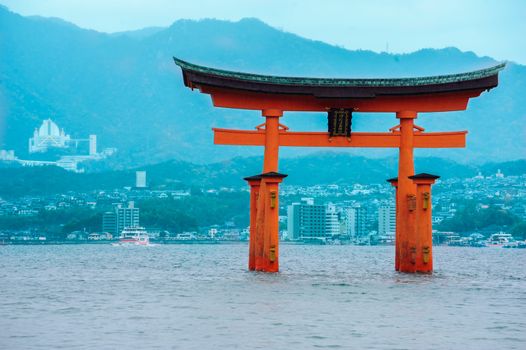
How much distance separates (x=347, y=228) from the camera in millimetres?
187375

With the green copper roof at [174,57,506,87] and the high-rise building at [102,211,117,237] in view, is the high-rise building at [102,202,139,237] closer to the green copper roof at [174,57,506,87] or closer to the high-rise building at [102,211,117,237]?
the high-rise building at [102,211,117,237]

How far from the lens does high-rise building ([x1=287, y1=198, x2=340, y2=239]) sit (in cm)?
17912

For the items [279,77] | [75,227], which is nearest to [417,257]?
[279,77]

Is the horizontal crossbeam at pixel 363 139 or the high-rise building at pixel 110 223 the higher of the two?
the high-rise building at pixel 110 223

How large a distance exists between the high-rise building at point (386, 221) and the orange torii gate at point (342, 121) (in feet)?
454

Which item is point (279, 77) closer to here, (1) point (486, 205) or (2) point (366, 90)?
(2) point (366, 90)

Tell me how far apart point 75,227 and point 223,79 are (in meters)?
141

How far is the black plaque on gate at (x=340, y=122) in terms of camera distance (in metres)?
42.8

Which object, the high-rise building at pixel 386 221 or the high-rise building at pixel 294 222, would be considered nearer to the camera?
the high-rise building at pixel 294 222

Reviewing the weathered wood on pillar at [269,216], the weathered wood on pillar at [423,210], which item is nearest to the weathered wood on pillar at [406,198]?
the weathered wood on pillar at [423,210]

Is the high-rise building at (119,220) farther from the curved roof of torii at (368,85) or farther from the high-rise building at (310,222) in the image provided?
the curved roof of torii at (368,85)

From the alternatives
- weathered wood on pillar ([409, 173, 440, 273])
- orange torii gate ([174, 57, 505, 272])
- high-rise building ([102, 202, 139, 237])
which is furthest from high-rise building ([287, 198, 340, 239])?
weathered wood on pillar ([409, 173, 440, 273])

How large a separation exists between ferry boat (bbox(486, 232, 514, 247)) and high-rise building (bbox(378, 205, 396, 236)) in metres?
22.4

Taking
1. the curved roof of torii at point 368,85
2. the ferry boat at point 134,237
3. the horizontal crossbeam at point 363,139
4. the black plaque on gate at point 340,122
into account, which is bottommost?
the ferry boat at point 134,237
